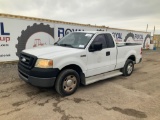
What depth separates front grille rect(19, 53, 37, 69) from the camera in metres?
A: 4.15

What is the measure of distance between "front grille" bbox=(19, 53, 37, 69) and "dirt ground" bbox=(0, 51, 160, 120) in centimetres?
87

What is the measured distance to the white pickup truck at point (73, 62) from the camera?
408 centimetres

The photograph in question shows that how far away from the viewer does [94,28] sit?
11984mm

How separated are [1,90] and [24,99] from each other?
1078mm

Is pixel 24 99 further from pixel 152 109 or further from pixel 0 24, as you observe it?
pixel 0 24

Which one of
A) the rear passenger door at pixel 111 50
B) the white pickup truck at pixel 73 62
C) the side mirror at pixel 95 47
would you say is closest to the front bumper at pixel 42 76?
the white pickup truck at pixel 73 62

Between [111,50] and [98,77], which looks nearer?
[98,77]

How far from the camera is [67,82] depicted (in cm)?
446

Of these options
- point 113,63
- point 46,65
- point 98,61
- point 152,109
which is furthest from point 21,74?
point 152,109

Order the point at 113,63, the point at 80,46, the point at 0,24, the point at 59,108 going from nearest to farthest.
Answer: the point at 59,108, the point at 80,46, the point at 113,63, the point at 0,24

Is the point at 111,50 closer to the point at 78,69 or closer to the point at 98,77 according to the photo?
the point at 98,77

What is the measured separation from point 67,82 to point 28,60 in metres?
1.26

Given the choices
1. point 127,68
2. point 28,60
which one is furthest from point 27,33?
point 127,68

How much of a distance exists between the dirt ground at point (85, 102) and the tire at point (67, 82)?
195 mm
